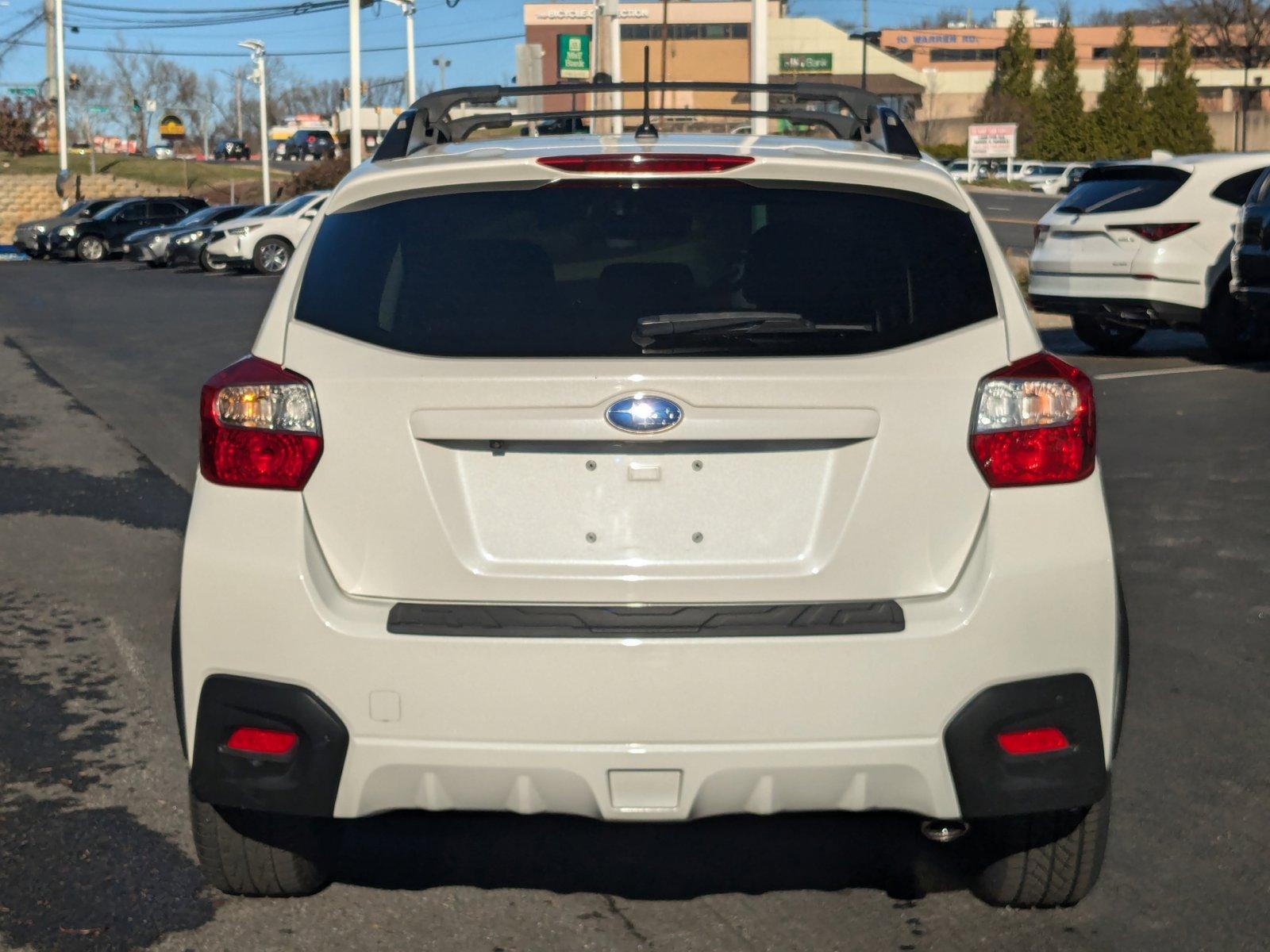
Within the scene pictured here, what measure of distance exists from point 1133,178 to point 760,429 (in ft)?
44.8

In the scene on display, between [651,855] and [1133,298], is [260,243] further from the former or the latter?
[651,855]

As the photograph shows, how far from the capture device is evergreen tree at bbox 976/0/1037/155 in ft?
317

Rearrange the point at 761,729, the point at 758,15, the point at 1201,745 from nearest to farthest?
1. the point at 761,729
2. the point at 1201,745
3. the point at 758,15

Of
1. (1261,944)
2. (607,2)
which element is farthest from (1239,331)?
(607,2)

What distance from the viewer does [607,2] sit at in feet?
120

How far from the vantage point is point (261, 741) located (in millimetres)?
3451

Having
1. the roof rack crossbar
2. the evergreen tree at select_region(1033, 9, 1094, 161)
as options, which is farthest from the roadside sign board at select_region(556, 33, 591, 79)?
the roof rack crossbar

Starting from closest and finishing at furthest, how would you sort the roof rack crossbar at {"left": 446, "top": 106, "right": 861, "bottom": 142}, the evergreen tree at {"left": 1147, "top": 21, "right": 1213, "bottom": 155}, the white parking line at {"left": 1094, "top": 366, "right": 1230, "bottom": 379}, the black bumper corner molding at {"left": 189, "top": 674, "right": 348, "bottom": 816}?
the black bumper corner molding at {"left": 189, "top": 674, "right": 348, "bottom": 816}
the roof rack crossbar at {"left": 446, "top": 106, "right": 861, "bottom": 142}
the white parking line at {"left": 1094, "top": 366, "right": 1230, "bottom": 379}
the evergreen tree at {"left": 1147, "top": 21, "right": 1213, "bottom": 155}

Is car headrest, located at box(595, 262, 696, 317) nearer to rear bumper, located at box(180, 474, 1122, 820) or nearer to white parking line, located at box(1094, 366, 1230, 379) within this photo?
rear bumper, located at box(180, 474, 1122, 820)

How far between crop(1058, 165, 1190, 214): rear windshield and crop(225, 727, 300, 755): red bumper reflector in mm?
13322

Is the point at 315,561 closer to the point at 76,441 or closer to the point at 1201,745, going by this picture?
the point at 1201,745

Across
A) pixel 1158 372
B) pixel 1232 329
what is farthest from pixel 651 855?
pixel 1232 329

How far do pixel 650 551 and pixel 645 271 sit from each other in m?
0.59

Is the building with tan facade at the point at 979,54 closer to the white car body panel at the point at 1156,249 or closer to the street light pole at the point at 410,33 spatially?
the street light pole at the point at 410,33
